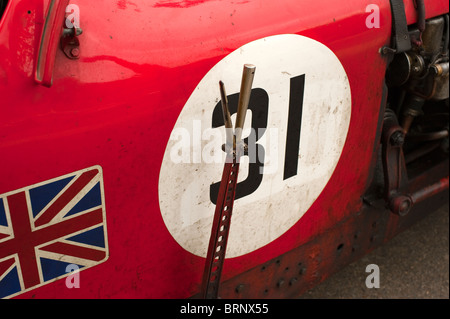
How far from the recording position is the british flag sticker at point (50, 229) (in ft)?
3.27

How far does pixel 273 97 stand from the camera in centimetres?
127

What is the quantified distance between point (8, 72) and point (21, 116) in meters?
0.08

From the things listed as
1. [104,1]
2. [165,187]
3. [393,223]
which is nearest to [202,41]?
[104,1]

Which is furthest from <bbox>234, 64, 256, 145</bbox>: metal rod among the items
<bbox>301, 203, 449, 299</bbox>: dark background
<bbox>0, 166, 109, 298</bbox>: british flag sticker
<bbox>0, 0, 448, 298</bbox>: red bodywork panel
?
<bbox>301, 203, 449, 299</bbox>: dark background

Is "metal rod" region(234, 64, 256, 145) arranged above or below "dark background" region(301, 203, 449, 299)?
above

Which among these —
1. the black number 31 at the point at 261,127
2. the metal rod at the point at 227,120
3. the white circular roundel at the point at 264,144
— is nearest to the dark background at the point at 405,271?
the white circular roundel at the point at 264,144

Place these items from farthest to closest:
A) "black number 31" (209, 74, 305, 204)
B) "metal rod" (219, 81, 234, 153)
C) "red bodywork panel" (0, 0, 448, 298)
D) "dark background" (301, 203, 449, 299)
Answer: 1. "dark background" (301, 203, 449, 299)
2. "black number 31" (209, 74, 305, 204)
3. "metal rod" (219, 81, 234, 153)
4. "red bodywork panel" (0, 0, 448, 298)

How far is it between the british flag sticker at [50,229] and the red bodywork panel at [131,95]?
0.07 feet

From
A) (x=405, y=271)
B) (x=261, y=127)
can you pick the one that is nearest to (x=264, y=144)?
(x=261, y=127)

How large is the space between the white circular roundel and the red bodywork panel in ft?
0.09

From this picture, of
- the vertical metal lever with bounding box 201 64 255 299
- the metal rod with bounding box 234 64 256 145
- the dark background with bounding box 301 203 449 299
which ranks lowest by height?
the dark background with bounding box 301 203 449 299

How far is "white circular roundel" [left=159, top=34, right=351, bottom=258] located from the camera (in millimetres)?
1177

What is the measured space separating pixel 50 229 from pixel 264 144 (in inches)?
20.6

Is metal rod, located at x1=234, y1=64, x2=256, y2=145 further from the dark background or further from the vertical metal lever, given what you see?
the dark background
